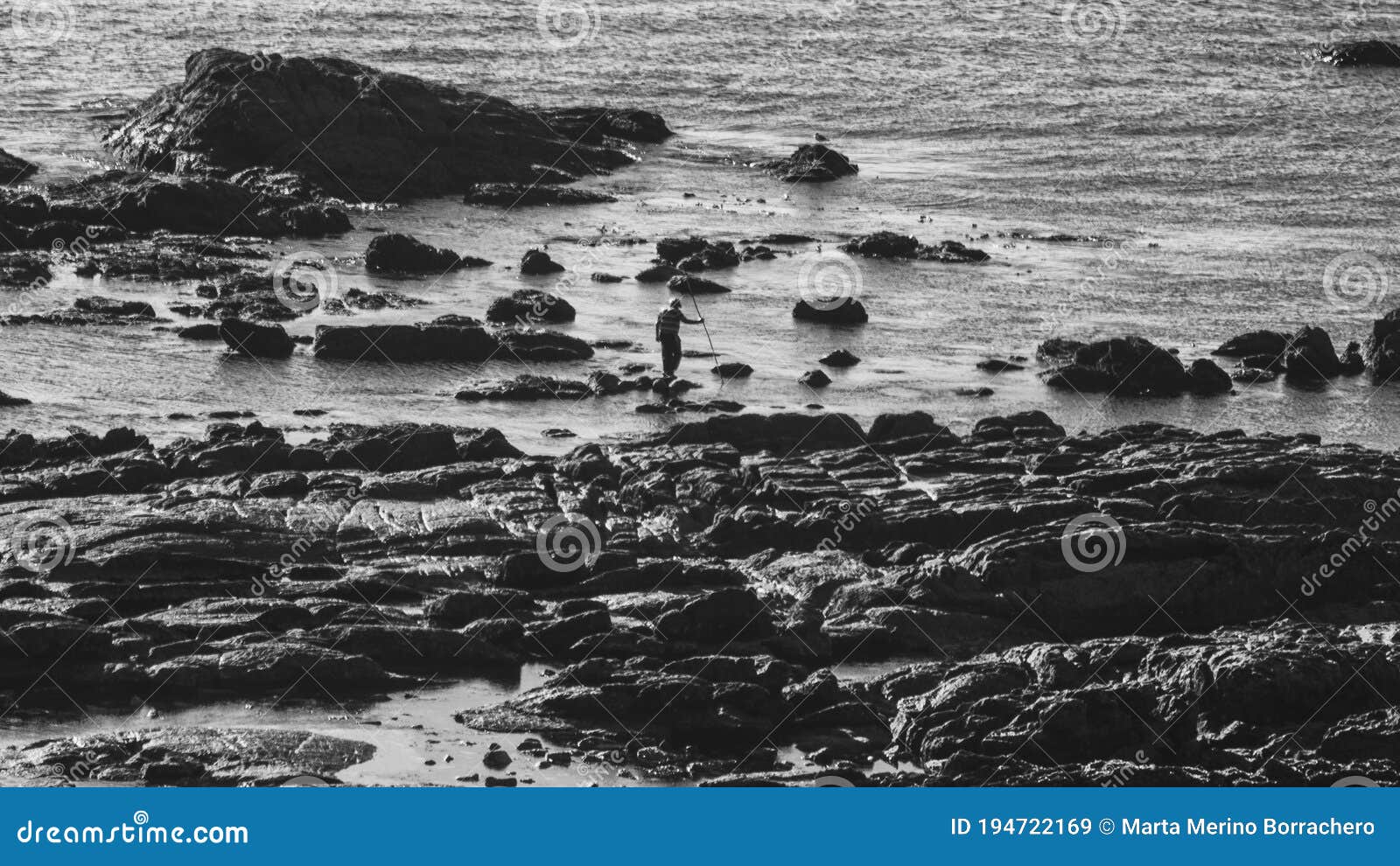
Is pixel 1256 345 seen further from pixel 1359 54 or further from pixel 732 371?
pixel 1359 54

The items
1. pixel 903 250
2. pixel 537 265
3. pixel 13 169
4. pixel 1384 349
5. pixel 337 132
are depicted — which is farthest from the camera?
pixel 337 132

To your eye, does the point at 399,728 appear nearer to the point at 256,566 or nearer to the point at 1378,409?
the point at 256,566

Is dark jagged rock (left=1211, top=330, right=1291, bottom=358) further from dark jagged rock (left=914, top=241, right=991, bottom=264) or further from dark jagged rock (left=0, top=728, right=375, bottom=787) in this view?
dark jagged rock (left=0, top=728, right=375, bottom=787)

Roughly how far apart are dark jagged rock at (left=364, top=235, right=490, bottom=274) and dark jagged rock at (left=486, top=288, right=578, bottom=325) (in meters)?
5.78

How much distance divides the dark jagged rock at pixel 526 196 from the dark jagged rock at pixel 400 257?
987 centimetres

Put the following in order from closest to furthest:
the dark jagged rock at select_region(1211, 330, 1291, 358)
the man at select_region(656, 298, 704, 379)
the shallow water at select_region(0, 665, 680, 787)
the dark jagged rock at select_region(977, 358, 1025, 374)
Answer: the shallow water at select_region(0, 665, 680, 787), the man at select_region(656, 298, 704, 379), the dark jagged rock at select_region(977, 358, 1025, 374), the dark jagged rock at select_region(1211, 330, 1291, 358)

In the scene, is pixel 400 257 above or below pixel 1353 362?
above

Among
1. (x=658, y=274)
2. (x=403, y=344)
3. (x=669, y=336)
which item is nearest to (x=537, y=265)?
(x=658, y=274)

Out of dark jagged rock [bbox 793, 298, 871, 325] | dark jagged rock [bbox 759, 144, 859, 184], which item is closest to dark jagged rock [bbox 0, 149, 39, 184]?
dark jagged rock [bbox 759, 144, 859, 184]

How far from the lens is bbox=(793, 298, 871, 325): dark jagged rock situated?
46875mm

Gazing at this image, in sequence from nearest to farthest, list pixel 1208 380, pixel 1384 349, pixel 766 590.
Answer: pixel 766 590
pixel 1208 380
pixel 1384 349

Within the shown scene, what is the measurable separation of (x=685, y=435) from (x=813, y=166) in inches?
1352

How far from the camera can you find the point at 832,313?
46875mm

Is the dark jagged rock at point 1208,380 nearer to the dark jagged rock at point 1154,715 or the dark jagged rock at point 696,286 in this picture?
the dark jagged rock at point 696,286
